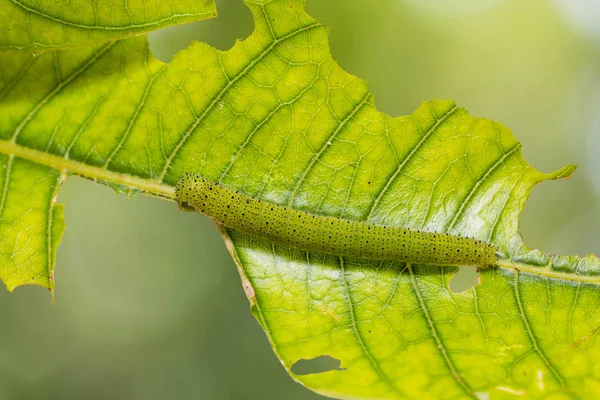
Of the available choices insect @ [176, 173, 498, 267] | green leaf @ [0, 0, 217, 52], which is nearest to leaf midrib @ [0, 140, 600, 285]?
insect @ [176, 173, 498, 267]

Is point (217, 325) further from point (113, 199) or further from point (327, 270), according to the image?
point (327, 270)

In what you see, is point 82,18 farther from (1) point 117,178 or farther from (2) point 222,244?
(2) point 222,244

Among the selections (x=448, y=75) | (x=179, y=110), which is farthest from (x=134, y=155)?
(x=448, y=75)

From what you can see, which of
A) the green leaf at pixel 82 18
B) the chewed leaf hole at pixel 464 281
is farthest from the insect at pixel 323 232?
the green leaf at pixel 82 18

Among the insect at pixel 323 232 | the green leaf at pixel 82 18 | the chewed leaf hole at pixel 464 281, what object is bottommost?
the chewed leaf hole at pixel 464 281

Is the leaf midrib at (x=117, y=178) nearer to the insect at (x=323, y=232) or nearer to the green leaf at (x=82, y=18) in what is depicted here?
the insect at (x=323, y=232)

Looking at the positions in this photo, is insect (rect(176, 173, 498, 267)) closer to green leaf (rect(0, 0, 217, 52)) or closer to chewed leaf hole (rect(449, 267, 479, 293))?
chewed leaf hole (rect(449, 267, 479, 293))
